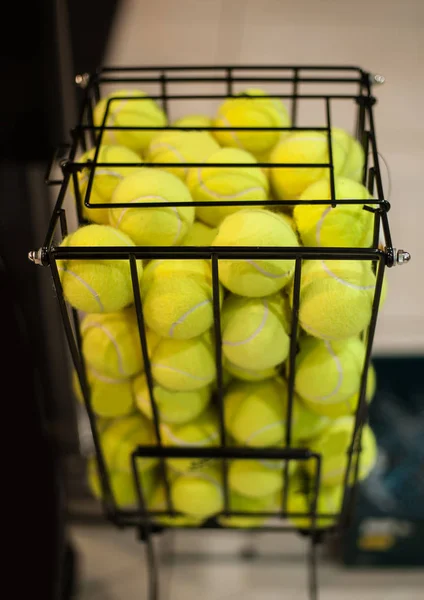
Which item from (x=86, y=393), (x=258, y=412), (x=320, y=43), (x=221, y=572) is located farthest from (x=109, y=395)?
(x=320, y=43)

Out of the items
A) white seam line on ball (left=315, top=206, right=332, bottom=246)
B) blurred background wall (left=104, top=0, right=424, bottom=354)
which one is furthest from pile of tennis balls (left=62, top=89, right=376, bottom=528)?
blurred background wall (left=104, top=0, right=424, bottom=354)

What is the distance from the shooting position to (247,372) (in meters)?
0.51

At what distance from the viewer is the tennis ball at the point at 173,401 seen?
0.52m

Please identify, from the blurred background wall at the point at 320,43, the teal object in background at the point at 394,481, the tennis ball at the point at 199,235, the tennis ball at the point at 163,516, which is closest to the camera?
the tennis ball at the point at 199,235

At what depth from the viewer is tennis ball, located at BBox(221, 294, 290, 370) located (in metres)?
0.46

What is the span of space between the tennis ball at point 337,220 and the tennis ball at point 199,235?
79 mm

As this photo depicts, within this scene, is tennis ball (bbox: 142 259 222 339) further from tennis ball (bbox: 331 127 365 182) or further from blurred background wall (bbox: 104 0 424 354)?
blurred background wall (bbox: 104 0 424 354)

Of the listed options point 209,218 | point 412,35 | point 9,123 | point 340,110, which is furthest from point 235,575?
point 412,35

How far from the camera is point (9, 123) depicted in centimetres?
62

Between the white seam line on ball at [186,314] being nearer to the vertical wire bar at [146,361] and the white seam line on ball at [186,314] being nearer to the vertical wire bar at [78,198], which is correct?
the vertical wire bar at [146,361]

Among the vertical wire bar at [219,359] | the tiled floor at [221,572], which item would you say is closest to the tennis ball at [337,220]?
the vertical wire bar at [219,359]

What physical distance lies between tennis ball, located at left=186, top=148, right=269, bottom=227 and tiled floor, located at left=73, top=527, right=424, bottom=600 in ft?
2.03

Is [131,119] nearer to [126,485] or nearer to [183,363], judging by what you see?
[183,363]

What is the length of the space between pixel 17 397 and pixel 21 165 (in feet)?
0.91
